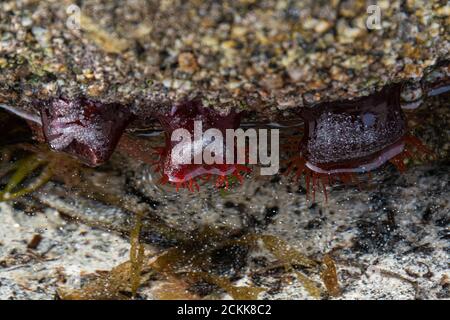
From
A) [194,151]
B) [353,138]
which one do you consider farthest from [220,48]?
[353,138]

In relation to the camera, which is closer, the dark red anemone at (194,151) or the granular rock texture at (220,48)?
the granular rock texture at (220,48)

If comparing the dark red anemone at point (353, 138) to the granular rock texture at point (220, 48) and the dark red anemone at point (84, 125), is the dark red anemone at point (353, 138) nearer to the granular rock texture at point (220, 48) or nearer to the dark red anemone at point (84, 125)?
the granular rock texture at point (220, 48)

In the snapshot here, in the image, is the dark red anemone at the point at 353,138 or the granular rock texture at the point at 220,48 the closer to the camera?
the granular rock texture at the point at 220,48

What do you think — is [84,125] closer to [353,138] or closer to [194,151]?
[194,151]

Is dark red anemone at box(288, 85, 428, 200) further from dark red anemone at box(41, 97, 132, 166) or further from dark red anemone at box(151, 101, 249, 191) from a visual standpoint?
dark red anemone at box(41, 97, 132, 166)

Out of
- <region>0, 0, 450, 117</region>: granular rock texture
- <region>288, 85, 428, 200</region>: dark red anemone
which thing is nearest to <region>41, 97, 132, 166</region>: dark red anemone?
<region>0, 0, 450, 117</region>: granular rock texture

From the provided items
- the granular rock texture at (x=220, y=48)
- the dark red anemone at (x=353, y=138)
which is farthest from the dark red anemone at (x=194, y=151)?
the dark red anemone at (x=353, y=138)

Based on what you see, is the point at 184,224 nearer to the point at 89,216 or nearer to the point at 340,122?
the point at 89,216

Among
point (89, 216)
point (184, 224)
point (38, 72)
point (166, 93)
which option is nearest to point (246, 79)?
point (166, 93)

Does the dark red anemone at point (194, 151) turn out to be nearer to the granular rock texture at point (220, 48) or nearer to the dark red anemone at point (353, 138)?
the granular rock texture at point (220, 48)

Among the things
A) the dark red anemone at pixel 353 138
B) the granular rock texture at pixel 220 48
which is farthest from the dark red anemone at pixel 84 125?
the dark red anemone at pixel 353 138

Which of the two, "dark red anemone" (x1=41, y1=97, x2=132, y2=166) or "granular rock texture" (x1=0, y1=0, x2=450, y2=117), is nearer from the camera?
"granular rock texture" (x1=0, y1=0, x2=450, y2=117)
